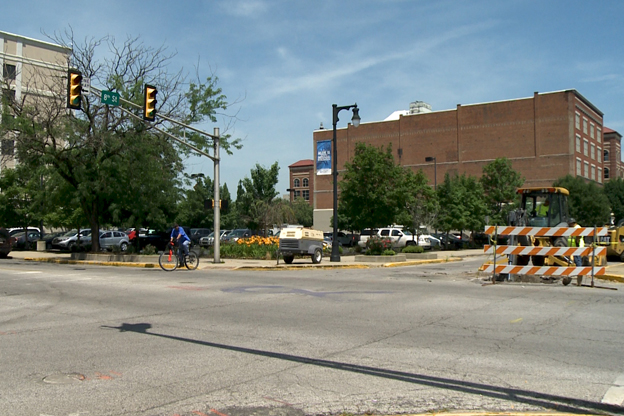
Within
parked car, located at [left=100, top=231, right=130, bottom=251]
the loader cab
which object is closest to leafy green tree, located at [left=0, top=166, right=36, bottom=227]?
parked car, located at [left=100, top=231, right=130, bottom=251]

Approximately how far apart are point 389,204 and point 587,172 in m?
43.1

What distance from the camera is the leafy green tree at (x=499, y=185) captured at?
181ft

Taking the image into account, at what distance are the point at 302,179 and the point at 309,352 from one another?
10521 cm

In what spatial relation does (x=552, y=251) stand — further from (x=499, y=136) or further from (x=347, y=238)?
(x=499, y=136)

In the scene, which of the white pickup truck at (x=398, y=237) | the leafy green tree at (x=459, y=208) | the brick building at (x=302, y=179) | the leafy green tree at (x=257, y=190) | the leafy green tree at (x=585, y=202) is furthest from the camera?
the brick building at (x=302, y=179)

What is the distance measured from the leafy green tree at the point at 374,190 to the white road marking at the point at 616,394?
32.9 m

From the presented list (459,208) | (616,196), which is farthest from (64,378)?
(616,196)

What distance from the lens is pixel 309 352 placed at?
23.8ft

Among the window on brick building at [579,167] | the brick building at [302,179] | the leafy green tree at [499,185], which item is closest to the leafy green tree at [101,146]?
the leafy green tree at [499,185]

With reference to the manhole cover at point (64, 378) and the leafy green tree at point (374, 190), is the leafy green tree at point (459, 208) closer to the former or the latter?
the leafy green tree at point (374, 190)

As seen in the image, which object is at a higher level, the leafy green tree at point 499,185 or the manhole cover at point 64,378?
the leafy green tree at point 499,185

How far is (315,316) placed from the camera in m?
10.1

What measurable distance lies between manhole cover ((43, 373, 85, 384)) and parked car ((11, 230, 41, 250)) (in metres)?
38.6

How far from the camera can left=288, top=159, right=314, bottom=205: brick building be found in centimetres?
11094
